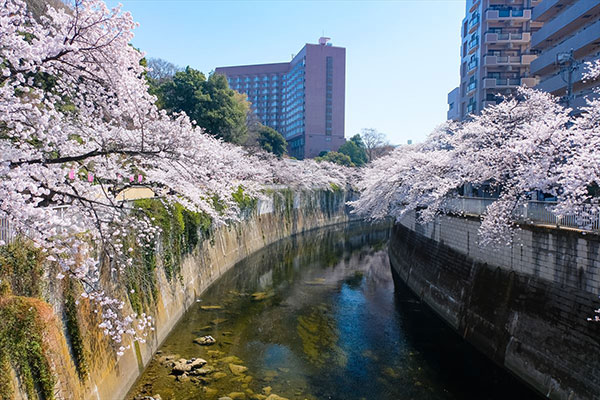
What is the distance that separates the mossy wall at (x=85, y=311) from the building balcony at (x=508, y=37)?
1107 inches

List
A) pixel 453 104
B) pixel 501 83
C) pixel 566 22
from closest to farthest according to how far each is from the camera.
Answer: pixel 566 22, pixel 501 83, pixel 453 104

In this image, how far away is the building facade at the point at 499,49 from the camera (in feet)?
107

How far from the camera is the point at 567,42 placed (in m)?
22.2

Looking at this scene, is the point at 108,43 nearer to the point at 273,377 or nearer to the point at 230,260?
the point at 273,377

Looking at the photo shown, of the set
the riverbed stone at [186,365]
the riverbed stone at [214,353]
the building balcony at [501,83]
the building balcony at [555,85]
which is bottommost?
the riverbed stone at [214,353]

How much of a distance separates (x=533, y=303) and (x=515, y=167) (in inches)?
156

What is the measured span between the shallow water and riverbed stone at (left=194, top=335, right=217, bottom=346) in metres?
0.20

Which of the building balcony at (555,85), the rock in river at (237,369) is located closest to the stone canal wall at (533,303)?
the rock in river at (237,369)

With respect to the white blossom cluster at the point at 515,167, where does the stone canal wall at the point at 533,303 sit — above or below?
below

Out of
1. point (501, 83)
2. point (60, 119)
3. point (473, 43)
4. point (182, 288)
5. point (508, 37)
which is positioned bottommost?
point (182, 288)

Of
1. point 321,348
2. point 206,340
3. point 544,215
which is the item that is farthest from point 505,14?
point 206,340

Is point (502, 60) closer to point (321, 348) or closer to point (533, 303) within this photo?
point (533, 303)

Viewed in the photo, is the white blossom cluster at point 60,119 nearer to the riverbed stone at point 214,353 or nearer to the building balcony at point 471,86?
the riverbed stone at point 214,353

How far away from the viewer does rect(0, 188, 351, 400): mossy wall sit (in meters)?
6.08
